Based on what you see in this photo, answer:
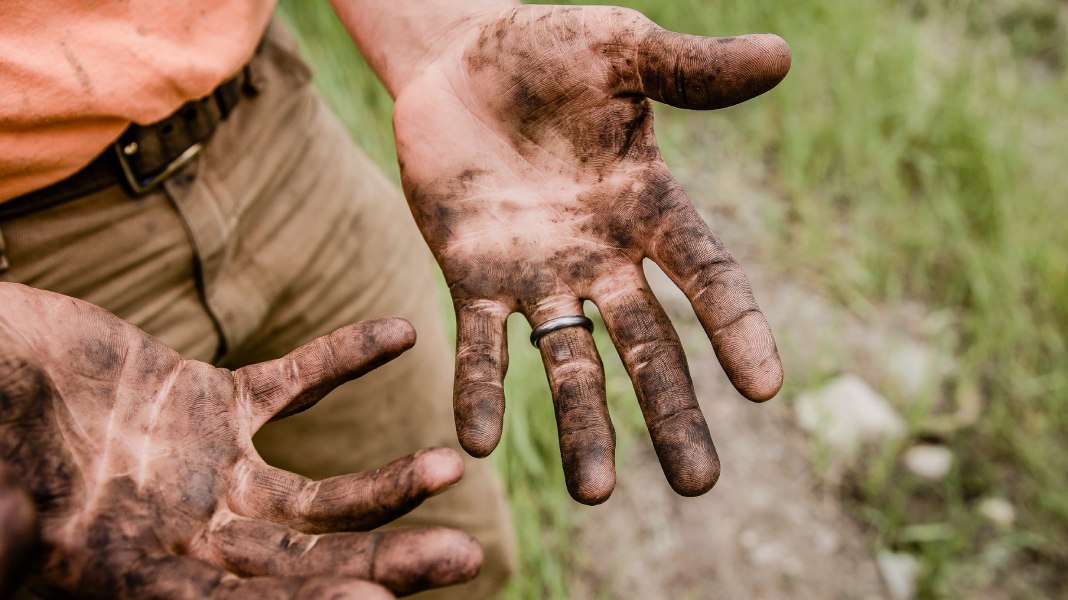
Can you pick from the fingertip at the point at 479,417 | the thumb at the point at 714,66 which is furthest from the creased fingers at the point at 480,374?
the thumb at the point at 714,66

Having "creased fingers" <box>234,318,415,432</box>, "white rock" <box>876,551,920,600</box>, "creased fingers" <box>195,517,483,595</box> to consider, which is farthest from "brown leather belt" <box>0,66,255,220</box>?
"white rock" <box>876,551,920,600</box>

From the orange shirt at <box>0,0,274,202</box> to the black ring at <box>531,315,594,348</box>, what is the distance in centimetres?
54

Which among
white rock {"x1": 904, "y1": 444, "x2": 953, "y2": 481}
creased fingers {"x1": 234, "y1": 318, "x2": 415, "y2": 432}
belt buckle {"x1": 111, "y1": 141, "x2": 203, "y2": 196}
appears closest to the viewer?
creased fingers {"x1": 234, "y1": 318, "x2": 415, "y2": 432}

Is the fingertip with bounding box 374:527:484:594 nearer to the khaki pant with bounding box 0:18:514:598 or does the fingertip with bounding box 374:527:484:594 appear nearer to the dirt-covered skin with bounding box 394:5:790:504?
the dirt-covered skin with bounding box 394:5:790:504

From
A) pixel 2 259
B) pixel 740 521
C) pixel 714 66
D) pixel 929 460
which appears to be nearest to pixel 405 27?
pixel 714 66

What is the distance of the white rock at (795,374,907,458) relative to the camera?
2.03 metres

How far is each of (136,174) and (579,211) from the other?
1.96 feet

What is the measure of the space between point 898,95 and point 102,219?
261 cm

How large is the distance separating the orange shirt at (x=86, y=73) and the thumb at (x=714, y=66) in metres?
0.59

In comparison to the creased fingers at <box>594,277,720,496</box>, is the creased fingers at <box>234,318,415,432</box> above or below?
above

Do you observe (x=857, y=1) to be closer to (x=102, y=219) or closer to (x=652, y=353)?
(x=652, y=353)

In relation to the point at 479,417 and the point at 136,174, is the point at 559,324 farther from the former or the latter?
the point at 136,174

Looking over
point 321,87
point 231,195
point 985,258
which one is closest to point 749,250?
point 985,258

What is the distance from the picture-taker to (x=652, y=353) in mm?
977
